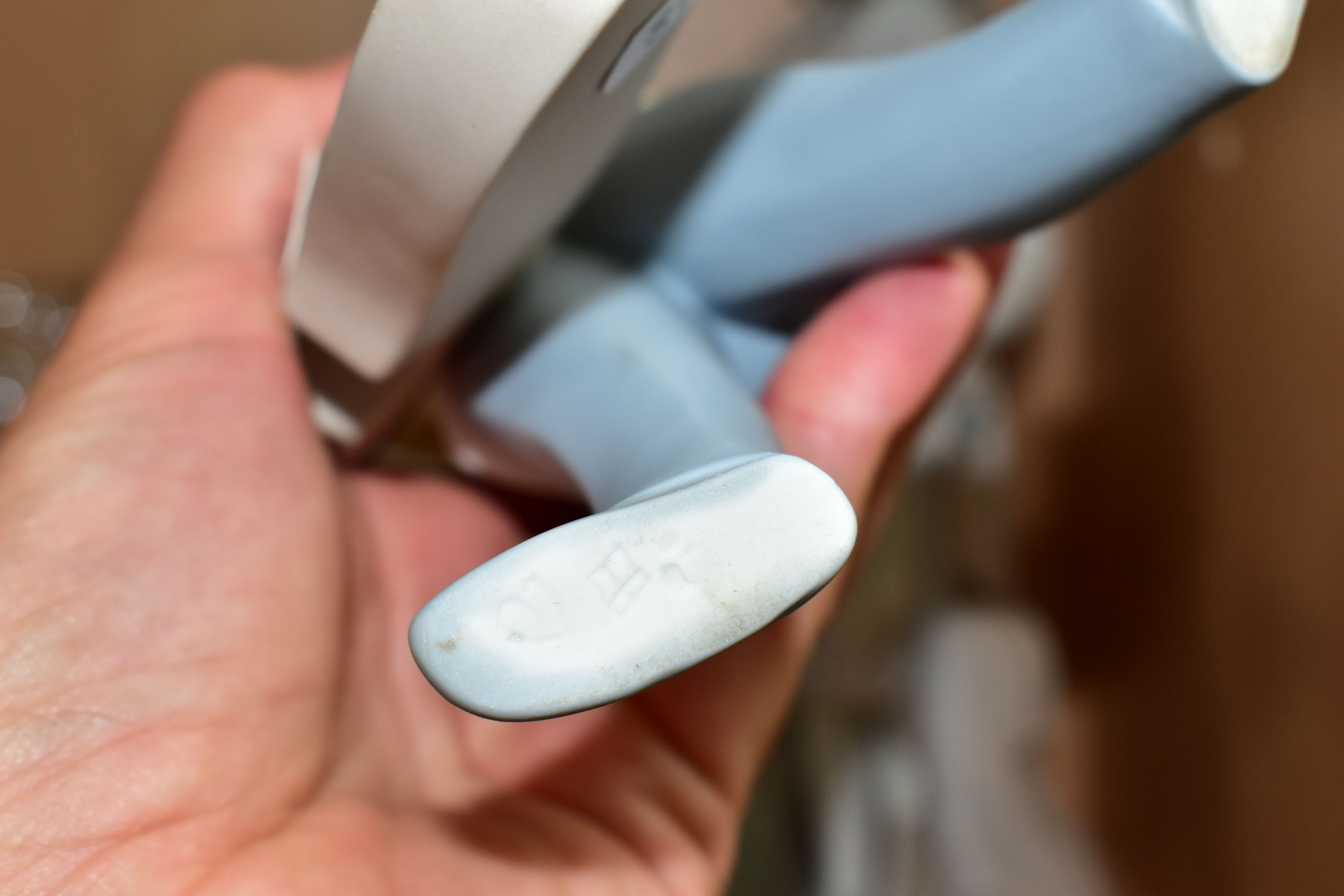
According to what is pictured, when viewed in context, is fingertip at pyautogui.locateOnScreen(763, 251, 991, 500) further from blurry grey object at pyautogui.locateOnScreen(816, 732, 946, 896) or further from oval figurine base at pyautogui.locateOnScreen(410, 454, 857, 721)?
blurry grey object at pyautogui.locateOnScreen(816, 732, 946, 896)

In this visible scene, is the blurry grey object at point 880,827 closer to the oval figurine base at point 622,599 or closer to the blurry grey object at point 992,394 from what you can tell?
the blurry grey object at point 992,394

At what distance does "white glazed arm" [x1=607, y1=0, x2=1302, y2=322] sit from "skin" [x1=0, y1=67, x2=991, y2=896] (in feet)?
0.09

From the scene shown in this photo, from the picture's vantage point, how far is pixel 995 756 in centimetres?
38

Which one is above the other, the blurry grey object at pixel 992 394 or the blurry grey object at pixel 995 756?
the blurry grey object at pixel 992 394

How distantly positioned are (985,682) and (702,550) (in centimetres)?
30

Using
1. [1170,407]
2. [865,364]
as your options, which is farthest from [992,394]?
[865,364]

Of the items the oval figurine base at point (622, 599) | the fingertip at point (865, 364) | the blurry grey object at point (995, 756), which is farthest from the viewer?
the blurry grey object at point (995, 756)

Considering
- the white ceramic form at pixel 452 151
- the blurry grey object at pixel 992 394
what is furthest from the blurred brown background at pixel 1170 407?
the white ceramic form at pixel 452 151

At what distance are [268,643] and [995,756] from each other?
28 centimetres

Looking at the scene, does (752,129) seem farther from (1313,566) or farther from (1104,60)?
(1313,566)

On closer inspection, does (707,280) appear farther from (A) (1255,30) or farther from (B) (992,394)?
(B) (992,394)

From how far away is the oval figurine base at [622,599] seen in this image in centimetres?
12

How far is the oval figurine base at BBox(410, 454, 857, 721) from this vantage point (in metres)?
0.12

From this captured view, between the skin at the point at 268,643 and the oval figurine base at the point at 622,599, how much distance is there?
0.28 feet
